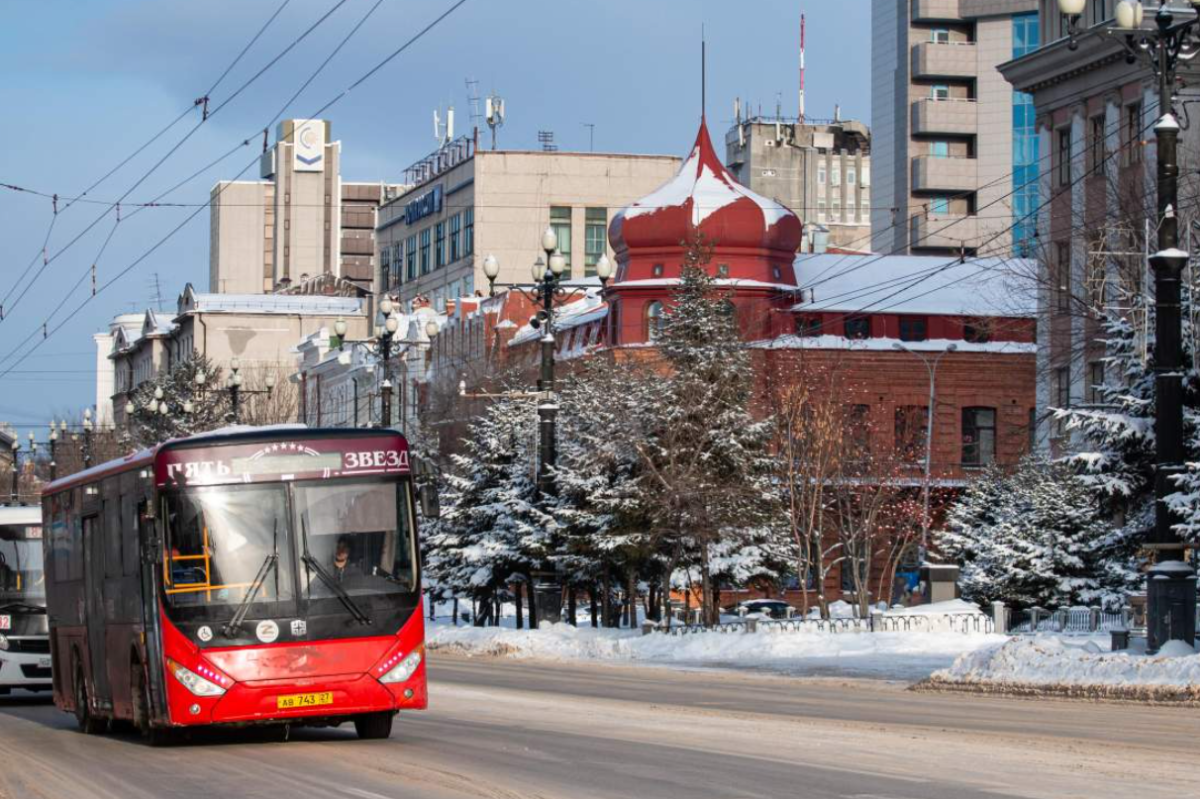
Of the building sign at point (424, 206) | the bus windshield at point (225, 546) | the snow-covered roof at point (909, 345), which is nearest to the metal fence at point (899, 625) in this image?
the bus windshield at point (225, 546)

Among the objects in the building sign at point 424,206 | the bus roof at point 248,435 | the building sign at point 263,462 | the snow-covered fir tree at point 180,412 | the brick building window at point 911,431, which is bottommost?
the building sign at point 263,462

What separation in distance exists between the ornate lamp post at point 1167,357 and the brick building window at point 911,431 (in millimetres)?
41351

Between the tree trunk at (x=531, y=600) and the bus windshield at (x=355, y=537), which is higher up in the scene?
the bus windshield at (x=355, y=537)

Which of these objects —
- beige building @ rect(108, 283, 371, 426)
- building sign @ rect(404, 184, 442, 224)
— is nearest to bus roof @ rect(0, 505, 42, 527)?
building sign @ rect(404, 184, 442, 224)

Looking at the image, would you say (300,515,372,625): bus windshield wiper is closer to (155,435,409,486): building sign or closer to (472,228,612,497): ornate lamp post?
(155,435,409,486): building sign

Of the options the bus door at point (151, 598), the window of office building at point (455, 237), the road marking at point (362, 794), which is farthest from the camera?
the window of office building at point (455, 237)

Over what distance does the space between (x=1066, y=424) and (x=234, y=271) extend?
173 metres

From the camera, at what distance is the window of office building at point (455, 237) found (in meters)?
123

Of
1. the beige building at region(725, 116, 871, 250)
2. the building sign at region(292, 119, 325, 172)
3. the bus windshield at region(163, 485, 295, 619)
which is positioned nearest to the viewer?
the bus windshield at region(163, 485, 295, 619)

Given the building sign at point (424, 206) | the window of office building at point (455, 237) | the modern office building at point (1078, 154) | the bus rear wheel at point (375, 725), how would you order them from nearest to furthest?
the bus rear wheel at point (375, 725), the modern office building at point (1078, 154), the window of office building at point (455, 237), the building sign at point (424, 206)

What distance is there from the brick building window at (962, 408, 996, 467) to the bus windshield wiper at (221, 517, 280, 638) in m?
60.5

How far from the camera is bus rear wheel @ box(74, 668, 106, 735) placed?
21172mm

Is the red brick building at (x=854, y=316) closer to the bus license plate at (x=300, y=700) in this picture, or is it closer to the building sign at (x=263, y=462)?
the building sign at (x=263, y=462)

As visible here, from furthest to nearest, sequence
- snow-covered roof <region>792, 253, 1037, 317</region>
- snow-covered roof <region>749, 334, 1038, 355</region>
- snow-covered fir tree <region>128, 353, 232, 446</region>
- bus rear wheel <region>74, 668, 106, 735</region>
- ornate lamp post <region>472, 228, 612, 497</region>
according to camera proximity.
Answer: snow-covered fir tree <region>128, 353, 232, 446</region> < snow-covered roof <region>792, 253, 1037, 317</region> < snow-covered roof <region>749, 334, 1038, 355</region> < ornate lamp post <region>472, 228, 612, 497</region> < bus rear wheel <region>74, 668, 106, 735</region>
